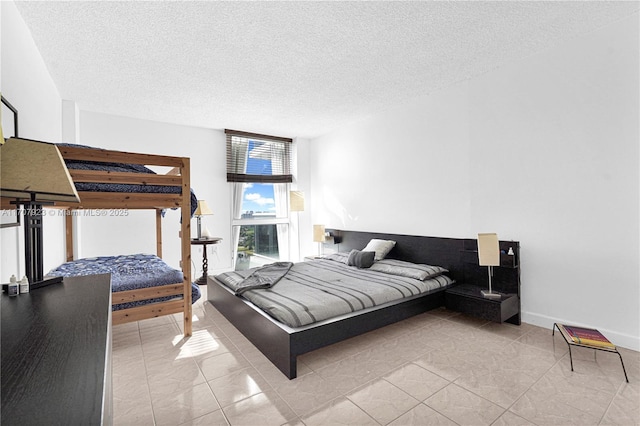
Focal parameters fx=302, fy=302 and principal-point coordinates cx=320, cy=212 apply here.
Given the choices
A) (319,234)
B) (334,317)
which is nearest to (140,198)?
(334,317)

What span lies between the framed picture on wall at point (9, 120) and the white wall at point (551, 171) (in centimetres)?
381

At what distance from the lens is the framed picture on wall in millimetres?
1827

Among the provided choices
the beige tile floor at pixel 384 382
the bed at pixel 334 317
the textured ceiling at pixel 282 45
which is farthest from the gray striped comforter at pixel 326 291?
the textured ceiling at pixel 282 45

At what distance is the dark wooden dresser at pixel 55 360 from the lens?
1.65 feet

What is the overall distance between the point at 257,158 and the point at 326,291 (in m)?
3.53

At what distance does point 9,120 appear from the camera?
6.28 feet

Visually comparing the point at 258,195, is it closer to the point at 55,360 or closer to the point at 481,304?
the point at 481,304

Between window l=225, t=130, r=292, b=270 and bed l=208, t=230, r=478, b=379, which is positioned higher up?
window l=225, t=130, r=292, b=270

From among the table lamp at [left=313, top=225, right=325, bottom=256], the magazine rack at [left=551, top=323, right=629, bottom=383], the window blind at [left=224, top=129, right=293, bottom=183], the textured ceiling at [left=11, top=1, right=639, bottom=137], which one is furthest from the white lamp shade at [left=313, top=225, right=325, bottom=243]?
the magazine rack at [left=551, top=323, right=629, bottom=383]

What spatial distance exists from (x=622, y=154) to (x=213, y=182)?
5.10 m

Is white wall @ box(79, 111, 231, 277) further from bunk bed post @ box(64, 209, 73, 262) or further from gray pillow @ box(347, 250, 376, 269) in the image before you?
gray pillow @ box(347, 250, 376, 269)

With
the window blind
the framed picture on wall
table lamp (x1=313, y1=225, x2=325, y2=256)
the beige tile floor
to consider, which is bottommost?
the beige tile floor

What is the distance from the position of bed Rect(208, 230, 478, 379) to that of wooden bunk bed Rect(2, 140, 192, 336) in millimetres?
539

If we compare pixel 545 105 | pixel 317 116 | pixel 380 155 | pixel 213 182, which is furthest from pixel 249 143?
pixel 545 105
